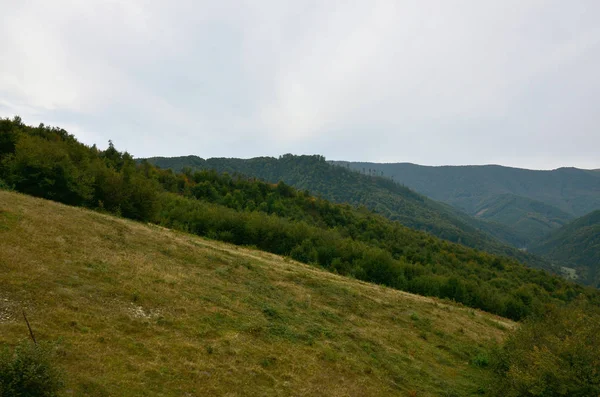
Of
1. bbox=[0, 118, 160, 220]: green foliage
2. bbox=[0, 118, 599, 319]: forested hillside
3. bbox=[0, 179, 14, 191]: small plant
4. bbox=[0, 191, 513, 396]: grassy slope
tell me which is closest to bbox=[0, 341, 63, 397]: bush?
bbox=[0, 191, 513, 396]: grassy slope

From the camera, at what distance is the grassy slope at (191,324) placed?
901cm

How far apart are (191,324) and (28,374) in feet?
19.9

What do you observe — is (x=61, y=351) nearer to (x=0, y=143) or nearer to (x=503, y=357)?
(x=503, y=357)

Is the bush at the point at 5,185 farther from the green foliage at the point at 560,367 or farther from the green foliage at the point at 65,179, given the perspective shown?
the green foliage at the point at 560,367

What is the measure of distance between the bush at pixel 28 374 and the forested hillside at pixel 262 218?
23.9m

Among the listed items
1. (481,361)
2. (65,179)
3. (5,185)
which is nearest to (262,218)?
(65,179)

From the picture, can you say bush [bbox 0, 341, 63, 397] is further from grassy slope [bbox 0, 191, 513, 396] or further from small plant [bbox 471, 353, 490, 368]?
small plant [bbox 471, 353, 490, 368]

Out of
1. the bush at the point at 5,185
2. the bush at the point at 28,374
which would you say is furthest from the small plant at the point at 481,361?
the bush at the point at 5,185

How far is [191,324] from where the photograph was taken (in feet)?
39.8

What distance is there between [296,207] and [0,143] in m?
57.3

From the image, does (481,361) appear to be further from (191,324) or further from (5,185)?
(5,185)

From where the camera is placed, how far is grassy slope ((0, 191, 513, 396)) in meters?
9.01

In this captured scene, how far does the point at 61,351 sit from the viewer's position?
8195 mm

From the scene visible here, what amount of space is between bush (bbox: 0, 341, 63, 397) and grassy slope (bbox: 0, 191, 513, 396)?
582mm
